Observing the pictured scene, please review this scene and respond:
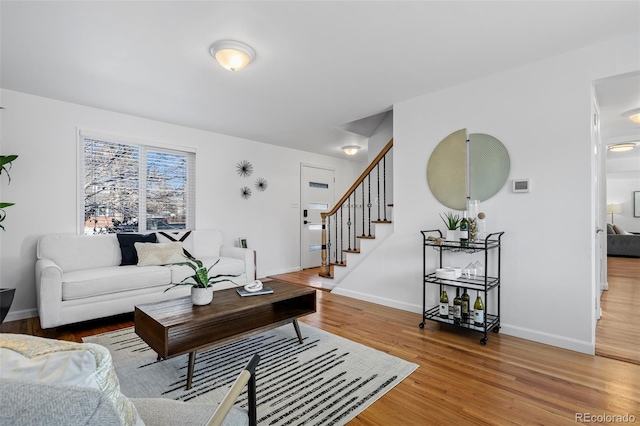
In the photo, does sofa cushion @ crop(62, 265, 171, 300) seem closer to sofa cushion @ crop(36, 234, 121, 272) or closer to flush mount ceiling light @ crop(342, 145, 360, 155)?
sofa cushion @ crop(36, 234, 121, 272)

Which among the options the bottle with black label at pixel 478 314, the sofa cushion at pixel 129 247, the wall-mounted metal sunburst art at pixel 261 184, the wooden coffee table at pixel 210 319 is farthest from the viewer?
the wall-mounted metal sunburst art at pixel 261 184

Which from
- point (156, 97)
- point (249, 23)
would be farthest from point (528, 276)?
point (156, 97)

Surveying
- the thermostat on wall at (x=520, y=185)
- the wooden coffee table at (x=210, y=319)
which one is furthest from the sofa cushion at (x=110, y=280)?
the thermostat on wall at (x=520, y=185)

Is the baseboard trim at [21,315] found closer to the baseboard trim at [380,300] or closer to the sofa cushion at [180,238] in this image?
the sofa cushion at [180,238]

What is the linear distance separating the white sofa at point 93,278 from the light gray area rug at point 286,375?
367 millimetres

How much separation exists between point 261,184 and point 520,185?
13.0 ft

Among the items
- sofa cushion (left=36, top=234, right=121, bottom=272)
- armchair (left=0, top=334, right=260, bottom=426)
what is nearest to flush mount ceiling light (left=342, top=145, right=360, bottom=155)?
sofa cushion (left=36, top=234, right=121, bottom=272)

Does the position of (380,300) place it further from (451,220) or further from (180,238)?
(180,238)

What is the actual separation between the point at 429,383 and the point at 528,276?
1474 mm

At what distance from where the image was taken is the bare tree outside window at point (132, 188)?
3932 millimetres

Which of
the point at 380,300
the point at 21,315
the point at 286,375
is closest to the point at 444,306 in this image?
the point at 380,300

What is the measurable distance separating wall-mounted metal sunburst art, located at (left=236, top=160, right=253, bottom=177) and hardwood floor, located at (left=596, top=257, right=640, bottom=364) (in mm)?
4847

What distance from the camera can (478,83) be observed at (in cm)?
309

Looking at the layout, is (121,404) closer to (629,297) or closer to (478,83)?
(478,83)
